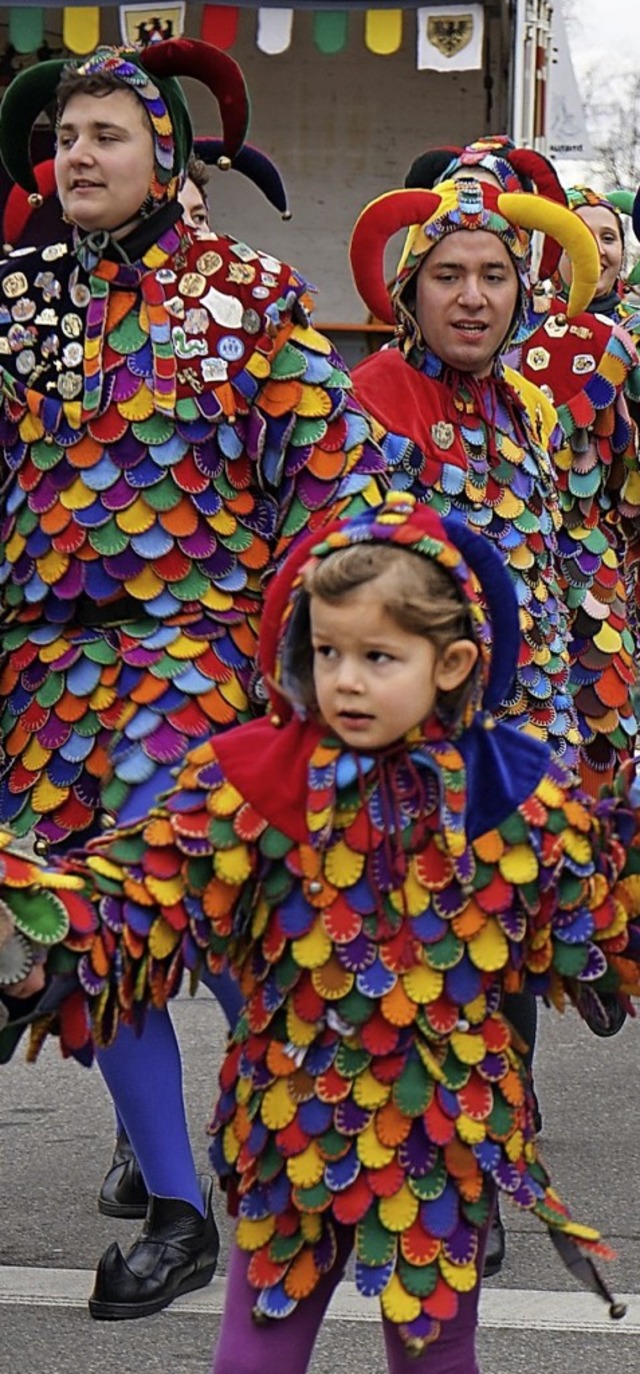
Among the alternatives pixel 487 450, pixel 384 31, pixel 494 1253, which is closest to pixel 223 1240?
pixel 494 1253

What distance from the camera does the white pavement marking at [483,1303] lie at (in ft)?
12.7

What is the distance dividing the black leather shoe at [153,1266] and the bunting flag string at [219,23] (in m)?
7.89

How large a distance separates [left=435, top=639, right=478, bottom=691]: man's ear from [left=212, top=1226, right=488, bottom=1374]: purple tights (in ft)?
2.13

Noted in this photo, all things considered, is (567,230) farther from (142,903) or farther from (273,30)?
(273,30)

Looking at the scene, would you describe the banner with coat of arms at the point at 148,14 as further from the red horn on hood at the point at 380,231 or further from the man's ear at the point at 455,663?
the man's ear at the point at 455,663

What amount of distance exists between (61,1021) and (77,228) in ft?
5.38

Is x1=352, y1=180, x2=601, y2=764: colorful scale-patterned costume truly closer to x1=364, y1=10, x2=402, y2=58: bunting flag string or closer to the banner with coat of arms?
the banner with coat of arms

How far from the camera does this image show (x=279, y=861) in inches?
109

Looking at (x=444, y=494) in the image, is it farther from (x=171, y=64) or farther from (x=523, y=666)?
(x=171, y=64)

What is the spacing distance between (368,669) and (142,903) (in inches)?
14.5

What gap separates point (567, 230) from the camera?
455 centimetres

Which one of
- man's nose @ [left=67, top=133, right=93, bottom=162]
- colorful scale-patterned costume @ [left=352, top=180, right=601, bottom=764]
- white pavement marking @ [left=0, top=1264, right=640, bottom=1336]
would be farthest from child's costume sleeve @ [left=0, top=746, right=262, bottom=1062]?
colorful scale-patterned costume @ [left=352, top=180, right=601, bottom=764]

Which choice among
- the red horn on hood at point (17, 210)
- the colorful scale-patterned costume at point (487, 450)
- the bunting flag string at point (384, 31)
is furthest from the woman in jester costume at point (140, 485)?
the bunting flag string at point (384, 31)

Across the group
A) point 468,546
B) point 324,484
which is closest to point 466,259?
point 324,484
